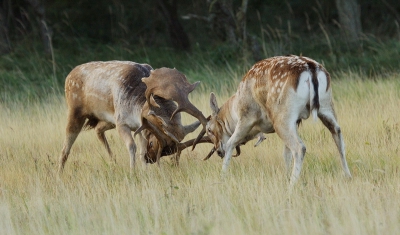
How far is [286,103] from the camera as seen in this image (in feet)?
23.1

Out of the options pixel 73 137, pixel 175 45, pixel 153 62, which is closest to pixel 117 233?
pixel 73 137

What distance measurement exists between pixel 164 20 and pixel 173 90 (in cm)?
1525

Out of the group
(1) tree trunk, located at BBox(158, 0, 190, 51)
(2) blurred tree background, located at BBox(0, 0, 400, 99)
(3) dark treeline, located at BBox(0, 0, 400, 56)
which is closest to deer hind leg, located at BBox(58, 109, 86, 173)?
(2) blurred tree background, located at BBox(0, 0, 400, 99)

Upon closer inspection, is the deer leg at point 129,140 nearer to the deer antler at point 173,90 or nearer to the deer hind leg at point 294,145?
the deer antler at point 173,90

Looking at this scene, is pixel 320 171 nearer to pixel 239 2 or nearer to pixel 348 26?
pixel 348 26

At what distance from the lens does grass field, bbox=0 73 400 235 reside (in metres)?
5.93

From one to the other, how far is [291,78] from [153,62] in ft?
41.9

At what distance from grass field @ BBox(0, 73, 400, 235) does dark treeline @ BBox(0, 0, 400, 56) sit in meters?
9.64

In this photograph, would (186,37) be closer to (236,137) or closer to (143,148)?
(143,148)

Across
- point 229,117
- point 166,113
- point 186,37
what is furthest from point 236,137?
point 186,37

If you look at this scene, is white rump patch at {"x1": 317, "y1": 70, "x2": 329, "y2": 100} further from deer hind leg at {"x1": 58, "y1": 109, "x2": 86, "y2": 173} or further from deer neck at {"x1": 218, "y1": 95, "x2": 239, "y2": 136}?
deer hind leg at {"x1": 58, "y1": 109, "x2": 86, "y2": 173}

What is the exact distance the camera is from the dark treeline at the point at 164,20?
67.3 ft

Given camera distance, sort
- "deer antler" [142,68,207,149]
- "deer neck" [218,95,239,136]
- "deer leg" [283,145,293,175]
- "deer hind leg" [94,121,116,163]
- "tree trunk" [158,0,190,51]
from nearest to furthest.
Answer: "deer antler" [142,68,207,149], "deer leg" [283,145,293,175], "deer neck" [218,95,239,136], "deer hind leg" [94,121,116,163], "tree trunk" [158,0,190,51]

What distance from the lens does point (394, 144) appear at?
339 inches
